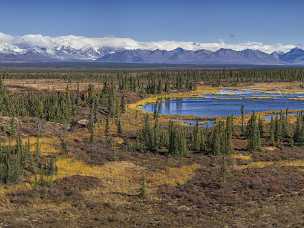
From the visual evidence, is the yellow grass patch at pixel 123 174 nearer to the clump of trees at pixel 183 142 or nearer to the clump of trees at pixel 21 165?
the clump of trees at pixel 21 165

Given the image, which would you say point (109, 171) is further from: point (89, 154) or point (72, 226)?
point (72, 226)

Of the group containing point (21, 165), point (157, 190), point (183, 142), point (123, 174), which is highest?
point (183, 142)

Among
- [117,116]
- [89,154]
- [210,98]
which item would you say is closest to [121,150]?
[89,154]

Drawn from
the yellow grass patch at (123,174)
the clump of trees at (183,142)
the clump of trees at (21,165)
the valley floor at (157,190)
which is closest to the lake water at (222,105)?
→ the clump of trees at (183,142)

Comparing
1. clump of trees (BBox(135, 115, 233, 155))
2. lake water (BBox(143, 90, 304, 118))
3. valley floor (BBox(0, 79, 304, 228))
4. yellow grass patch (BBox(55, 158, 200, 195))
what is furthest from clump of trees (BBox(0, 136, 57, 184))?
lake water (BBox(143, 90, 304, 118))

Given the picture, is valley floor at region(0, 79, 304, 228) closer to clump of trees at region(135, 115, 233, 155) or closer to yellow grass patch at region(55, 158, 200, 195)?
yellow grass patch at region(55, 158, 200, 195)

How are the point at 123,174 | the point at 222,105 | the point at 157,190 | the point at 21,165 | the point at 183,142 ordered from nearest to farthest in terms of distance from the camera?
the point at 157,190
the point at 21,165
the point at 123,174
the point at 183,142
the point at 222,105

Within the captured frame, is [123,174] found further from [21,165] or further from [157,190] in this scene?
[21,165]

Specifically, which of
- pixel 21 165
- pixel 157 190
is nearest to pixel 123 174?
pixel 157 190

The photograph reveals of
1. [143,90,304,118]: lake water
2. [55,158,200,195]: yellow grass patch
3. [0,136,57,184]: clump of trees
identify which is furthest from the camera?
[143,90,304,118]: lake water
